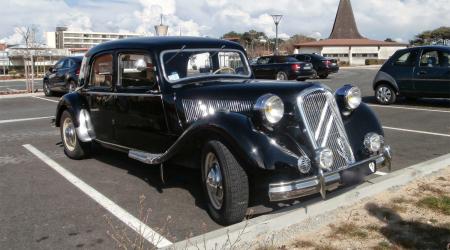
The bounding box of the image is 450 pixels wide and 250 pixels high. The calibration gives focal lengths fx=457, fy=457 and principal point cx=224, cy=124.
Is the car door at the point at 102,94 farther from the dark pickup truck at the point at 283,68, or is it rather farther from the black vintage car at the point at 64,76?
the dark pickup truck at the point at 283,68

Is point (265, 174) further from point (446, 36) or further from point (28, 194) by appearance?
point (446, 36)

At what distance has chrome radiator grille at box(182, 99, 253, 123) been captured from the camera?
4.53m

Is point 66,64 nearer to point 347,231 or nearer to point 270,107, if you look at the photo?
point 270,107

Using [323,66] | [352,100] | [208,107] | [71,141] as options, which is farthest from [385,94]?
[323,66]

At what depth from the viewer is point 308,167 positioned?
3910mm

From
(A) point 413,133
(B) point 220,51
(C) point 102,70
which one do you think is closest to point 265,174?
(B) point 220,51

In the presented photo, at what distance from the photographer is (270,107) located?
4113 millimetres

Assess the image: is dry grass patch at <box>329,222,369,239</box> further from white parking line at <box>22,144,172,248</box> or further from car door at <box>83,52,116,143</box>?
car door at <box>83,52,116,143</box>

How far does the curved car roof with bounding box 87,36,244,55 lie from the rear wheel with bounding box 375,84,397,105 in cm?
789

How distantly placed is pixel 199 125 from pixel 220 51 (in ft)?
6.12

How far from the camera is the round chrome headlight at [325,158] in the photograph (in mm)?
3988

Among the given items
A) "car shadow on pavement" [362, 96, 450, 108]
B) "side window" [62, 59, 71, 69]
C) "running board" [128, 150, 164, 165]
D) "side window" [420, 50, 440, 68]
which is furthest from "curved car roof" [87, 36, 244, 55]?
"side window" [62, 59, 71, 69]

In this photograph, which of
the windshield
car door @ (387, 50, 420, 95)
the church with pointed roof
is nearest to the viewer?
the windshield

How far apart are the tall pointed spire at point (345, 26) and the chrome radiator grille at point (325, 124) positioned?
72.0 meters
